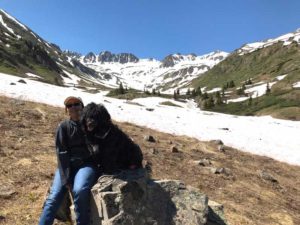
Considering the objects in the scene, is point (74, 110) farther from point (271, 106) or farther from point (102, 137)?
point (271, 106)

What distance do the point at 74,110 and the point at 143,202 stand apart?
2.79m

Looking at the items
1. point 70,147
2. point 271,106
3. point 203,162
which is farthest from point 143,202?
point 271,106

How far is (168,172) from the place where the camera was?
60.2 ft

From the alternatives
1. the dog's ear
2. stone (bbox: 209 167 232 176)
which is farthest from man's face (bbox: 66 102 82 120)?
stone (bbox: 209 167 232 176)

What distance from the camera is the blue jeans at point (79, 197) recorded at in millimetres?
8789

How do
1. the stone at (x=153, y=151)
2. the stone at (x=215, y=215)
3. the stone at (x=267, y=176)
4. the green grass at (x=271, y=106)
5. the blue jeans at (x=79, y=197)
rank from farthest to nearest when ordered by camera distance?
the green grass at (x=271, y=106)
the stone at (x=153, y=151)
the stone at (x=267, y=176)
the stone at (x=215, y=215)
the blue jeans at (x=79, y=197)

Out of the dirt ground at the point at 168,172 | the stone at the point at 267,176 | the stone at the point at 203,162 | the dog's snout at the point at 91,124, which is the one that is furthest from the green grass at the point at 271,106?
the dog's snout at the point at 91,124

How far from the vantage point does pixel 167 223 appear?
9.64m

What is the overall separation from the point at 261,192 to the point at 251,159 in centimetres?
781

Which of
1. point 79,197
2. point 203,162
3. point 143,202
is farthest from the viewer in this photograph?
point 203,162

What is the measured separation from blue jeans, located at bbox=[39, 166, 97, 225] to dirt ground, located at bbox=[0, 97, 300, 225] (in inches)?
91.7

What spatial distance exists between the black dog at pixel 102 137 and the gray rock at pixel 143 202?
40 cm

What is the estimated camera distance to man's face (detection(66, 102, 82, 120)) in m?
9.57

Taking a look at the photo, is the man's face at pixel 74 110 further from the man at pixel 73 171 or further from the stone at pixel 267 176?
the stone at pixel 267 176
